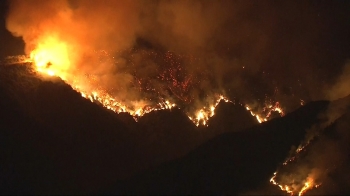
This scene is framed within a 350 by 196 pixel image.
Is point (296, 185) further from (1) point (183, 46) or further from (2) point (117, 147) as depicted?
(1) point (183, 46)

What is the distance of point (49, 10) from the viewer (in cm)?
1881

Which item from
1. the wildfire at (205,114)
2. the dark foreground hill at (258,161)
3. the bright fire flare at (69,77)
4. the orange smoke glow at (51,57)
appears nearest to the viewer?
the dark foreground hill at (258,161)

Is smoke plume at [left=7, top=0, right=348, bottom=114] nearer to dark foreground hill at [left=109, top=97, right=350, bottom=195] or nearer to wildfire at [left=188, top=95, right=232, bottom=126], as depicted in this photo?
wildfire at [left=188, top=95, right=232, bottom=126]

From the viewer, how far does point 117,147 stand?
50.7 feet

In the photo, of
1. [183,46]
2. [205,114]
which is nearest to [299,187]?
[205,114]

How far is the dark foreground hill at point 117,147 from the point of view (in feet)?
45.1

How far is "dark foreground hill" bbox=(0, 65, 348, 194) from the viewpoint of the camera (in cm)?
1375

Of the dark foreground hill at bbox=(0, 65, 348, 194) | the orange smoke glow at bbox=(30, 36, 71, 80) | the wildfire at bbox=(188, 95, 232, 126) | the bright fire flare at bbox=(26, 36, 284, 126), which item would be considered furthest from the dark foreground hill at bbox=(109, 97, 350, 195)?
the orange smoke glow at bbox=(30, 36, 71, 80)

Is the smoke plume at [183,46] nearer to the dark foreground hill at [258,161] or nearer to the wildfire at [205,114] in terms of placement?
the wildfire at [205,114]

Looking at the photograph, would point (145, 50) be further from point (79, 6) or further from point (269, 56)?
point (269, 56)

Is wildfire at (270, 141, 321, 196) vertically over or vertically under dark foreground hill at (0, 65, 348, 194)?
under

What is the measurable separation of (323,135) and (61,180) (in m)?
9.63

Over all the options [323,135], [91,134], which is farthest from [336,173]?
[91,134]

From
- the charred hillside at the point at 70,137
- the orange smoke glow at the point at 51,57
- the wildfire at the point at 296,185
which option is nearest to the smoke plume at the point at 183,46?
the orange smoke glow at the point at 51,57
